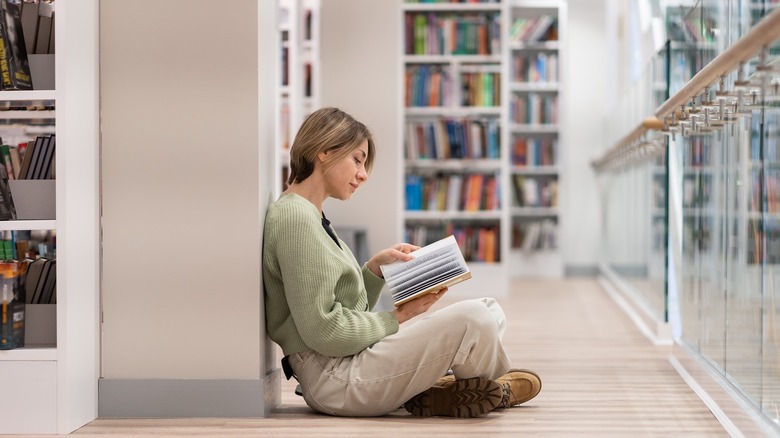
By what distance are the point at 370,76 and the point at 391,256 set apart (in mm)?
4443

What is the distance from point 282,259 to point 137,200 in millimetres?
482

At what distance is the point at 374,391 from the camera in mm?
2988

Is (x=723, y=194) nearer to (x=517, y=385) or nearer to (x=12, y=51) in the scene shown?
(x=517, y=385)

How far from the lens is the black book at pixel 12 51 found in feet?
9.37

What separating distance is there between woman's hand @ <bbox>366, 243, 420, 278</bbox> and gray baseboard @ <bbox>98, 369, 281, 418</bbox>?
0.51 m

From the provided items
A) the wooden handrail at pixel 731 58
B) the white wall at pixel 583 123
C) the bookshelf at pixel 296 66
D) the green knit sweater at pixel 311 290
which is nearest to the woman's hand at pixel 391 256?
the green knit sweater at pixel 311 290

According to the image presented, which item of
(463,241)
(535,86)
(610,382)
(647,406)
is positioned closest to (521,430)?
(647,406)

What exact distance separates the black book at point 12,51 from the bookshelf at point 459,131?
5.06 meters

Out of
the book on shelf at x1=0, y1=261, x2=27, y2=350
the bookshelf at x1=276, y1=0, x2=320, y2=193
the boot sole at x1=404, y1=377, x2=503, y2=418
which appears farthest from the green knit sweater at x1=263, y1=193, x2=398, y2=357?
the bookshelf at x1=276, y1=0, x2=320, y2=193

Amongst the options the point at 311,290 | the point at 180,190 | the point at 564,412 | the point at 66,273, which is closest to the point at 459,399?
the point at 564,412

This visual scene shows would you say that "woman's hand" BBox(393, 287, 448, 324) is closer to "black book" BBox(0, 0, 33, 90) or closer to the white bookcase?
the white bookcase

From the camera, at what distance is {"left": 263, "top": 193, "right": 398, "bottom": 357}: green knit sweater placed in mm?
2895

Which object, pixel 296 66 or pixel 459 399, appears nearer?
pixel 459 399

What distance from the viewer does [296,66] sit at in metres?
7.41
